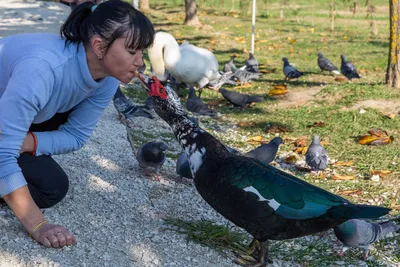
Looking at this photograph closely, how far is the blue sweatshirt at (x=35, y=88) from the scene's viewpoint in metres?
3.35

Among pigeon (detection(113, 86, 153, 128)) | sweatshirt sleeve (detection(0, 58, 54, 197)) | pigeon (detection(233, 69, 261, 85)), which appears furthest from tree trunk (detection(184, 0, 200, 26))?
sweatshirt sleeve (detection(0, 58, 54, 197))

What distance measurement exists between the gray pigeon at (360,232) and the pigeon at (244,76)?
5.97 meters

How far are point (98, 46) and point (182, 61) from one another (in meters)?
5.64

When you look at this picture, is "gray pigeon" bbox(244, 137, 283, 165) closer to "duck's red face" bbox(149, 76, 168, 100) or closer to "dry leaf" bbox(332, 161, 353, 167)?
"dry leaf" bbox(332, 161, 353, 167)

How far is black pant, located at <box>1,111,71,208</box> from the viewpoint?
4023 millimetres

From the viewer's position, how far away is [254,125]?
796 centimetres

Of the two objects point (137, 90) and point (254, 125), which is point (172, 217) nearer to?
point (254, 125)

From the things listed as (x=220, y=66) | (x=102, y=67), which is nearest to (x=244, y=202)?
(x=102, y=67)

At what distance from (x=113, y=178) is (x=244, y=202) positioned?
6.12 feet

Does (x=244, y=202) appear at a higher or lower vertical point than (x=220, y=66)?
higher

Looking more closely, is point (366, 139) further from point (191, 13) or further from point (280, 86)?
point (191, 13)

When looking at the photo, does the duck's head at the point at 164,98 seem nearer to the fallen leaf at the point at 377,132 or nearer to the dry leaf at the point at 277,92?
the fallen leaf at the point at 377,132

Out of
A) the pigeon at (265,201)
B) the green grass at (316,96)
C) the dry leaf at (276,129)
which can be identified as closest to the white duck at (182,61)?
the green grass at (316,96)

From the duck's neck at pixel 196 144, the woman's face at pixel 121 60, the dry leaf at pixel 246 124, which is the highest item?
the woman's face at pixel 121 60
